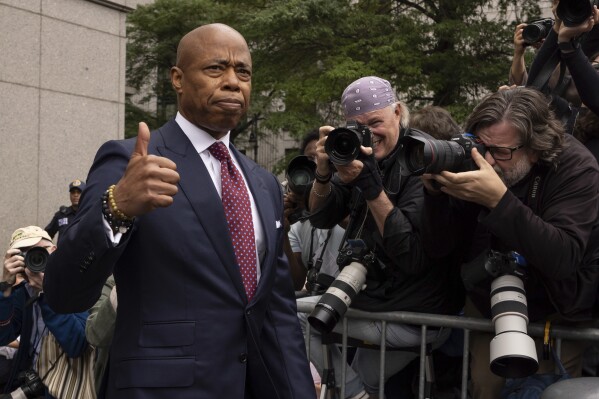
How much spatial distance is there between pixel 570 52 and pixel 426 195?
37.7 inches

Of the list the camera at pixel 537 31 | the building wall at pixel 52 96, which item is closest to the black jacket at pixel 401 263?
the camera at pixel 537 31

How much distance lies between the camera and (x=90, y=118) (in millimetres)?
11406

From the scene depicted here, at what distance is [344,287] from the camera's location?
3928mm

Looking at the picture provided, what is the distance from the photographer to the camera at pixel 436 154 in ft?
10.6

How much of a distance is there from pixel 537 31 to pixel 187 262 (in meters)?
2.68

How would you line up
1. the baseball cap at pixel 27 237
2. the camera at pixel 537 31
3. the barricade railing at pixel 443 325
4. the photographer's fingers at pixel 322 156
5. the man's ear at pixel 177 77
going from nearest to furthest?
the man's ear at pixel 177 77 < the barricade railing at pixel 443 325 < the photographer's fingers at pixel 322 156 < the camera at pixel 537 31 < the baseball cap at pixel 27 237

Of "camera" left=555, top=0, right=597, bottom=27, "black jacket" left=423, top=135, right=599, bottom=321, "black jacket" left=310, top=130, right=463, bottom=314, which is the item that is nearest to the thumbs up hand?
"black jacket" left=423, top=135, right=599, bottom=321

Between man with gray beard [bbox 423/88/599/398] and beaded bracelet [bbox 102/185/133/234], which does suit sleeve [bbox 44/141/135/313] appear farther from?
man with gray beard [bbox 423/88/599/398]

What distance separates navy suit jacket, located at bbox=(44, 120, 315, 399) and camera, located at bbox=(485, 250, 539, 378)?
936 mm

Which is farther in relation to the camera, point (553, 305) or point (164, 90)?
point (164, 90)

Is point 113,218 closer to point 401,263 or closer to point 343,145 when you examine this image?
point 343,145

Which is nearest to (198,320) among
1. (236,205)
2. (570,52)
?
(236,205)

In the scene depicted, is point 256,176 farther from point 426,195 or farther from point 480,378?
point 480,378

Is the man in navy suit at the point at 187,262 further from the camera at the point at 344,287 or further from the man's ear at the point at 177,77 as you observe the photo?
the camera at the point at 344,287
